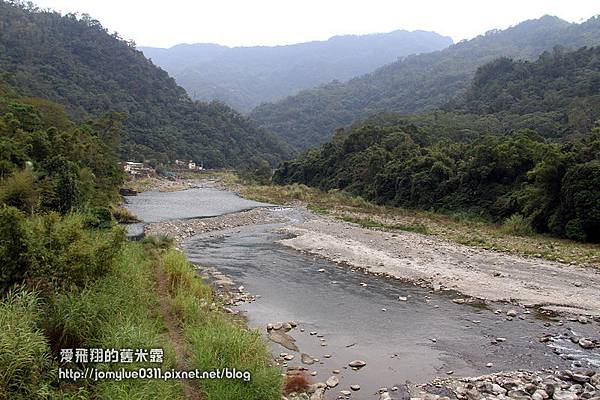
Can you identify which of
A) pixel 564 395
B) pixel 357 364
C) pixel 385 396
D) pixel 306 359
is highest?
pixel 564 395

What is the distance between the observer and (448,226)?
100 feet

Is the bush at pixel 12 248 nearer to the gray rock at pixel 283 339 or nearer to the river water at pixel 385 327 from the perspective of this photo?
the river water at pixel 385 327

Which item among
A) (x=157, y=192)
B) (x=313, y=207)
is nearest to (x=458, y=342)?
(x=313, y=207)

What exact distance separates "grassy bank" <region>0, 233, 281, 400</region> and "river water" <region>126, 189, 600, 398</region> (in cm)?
205

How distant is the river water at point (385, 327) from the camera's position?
9.81 metres

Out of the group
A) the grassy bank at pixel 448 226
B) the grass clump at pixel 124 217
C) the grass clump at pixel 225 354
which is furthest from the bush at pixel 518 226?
the grass clump at pixel 124 217

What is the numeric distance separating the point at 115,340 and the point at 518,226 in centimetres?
2508

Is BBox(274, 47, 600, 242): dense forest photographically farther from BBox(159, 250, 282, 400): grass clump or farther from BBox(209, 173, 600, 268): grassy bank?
BBox(159, 250, 282, 400): grass clump

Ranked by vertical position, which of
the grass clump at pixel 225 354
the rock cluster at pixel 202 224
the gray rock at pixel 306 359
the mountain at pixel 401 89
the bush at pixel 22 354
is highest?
the mountain at pixel 401 89

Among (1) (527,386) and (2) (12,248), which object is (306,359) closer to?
(1) (527,386)

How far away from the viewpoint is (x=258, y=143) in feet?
407

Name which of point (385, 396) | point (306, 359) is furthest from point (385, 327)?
point (385, 396)

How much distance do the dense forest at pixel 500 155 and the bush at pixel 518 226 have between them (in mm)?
159

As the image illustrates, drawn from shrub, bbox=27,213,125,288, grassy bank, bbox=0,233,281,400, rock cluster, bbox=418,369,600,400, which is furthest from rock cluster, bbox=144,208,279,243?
rock cluster, bbox=418,369,600,400
